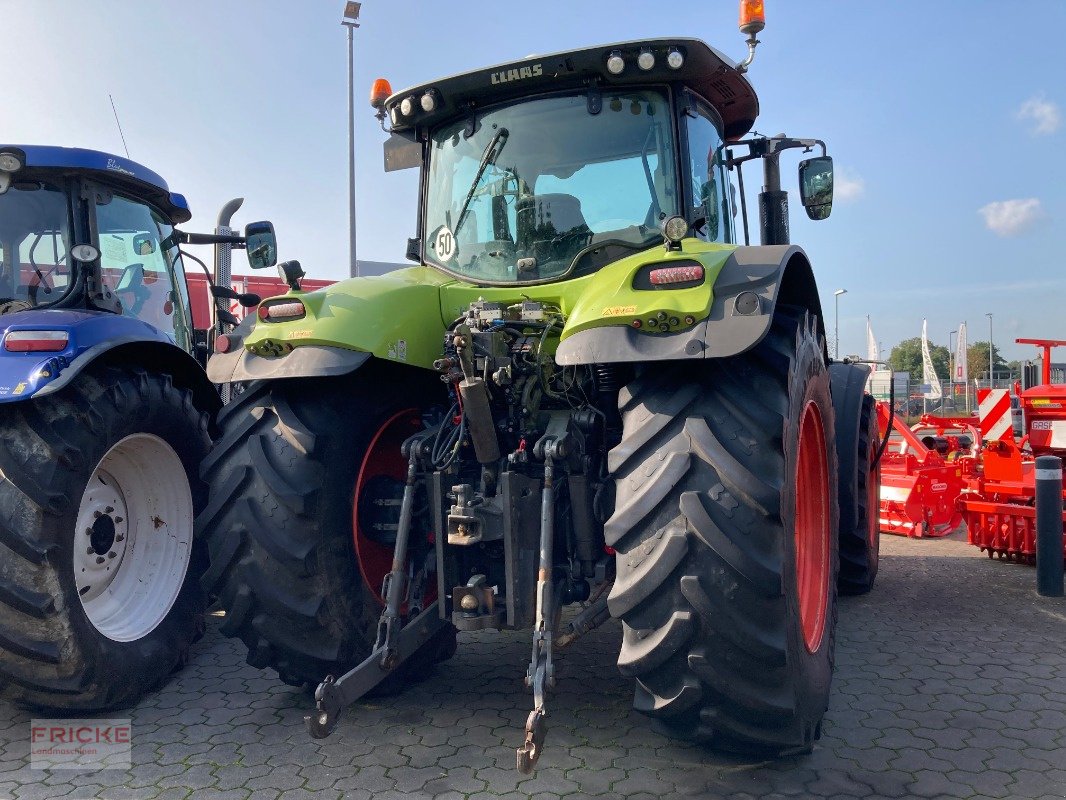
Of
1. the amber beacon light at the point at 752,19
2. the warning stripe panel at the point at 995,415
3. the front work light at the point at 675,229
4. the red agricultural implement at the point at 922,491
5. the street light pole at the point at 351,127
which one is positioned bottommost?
the red agricultural implement at the point at 922,491

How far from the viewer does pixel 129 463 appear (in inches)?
158

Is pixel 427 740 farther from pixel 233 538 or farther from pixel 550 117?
pixel 550 117

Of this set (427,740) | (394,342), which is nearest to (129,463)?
(394,342)

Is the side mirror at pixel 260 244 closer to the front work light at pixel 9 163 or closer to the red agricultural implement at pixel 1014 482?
the front work light at pixel 9 163

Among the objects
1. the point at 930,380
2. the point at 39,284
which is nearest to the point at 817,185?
the point at 39,284

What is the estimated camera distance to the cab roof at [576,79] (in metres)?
3.47

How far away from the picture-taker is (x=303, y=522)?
127 inches

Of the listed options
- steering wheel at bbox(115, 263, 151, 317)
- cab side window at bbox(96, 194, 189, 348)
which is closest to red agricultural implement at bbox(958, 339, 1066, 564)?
cab side window at bbox(96, 194, 189, 348)

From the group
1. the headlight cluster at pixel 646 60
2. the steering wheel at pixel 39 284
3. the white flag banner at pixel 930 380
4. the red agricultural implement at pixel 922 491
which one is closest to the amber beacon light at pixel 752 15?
the headlight cluster at pixel 646 60

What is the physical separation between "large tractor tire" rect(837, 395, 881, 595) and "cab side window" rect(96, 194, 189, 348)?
160 inches

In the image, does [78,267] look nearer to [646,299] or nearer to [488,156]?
[488,156]

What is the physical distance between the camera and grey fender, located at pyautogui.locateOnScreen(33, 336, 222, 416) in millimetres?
3355

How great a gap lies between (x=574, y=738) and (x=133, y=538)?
2.29 m

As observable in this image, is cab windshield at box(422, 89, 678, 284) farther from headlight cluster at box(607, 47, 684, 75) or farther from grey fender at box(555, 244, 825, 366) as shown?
grey fender at box(555, 244, 825, 366)
